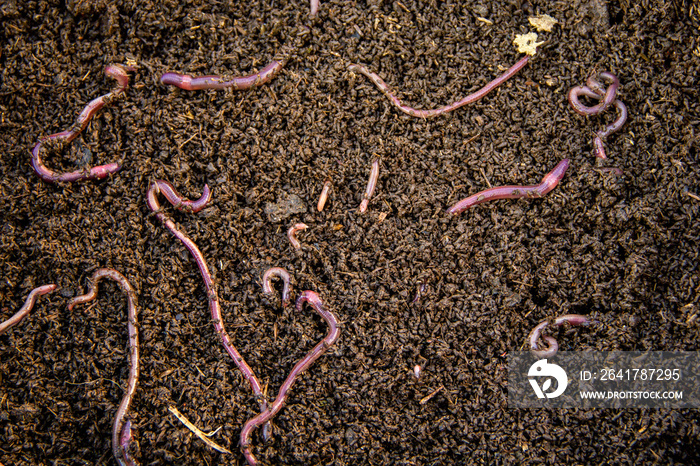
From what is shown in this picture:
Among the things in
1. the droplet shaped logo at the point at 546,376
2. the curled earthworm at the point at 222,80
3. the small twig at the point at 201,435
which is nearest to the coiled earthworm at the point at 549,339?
the droplet shaped logo at the point at 546,376

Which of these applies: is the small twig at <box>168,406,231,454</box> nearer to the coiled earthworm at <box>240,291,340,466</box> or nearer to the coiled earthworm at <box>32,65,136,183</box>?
the coiled earthworm at <box>240,291,340,466</box>

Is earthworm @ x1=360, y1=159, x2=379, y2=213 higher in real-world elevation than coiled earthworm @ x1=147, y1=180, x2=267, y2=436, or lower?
higher

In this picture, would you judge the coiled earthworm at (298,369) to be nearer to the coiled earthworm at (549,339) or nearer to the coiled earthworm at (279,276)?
the coiled earthworm at (279,276)

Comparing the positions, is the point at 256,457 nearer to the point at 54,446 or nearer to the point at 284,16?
the point at 54,446

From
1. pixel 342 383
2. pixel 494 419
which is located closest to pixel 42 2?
pixel 342 383

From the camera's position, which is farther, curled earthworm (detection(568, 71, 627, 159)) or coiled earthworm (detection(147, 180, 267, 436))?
curled earthworm (detection(568, 71, 627, 159))

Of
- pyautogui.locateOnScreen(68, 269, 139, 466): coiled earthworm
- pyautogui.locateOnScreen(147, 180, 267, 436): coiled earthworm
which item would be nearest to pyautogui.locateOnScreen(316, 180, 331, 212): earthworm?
pyautogui.locateOnScreen(147, 180, 267, 436): coiled earthworm
